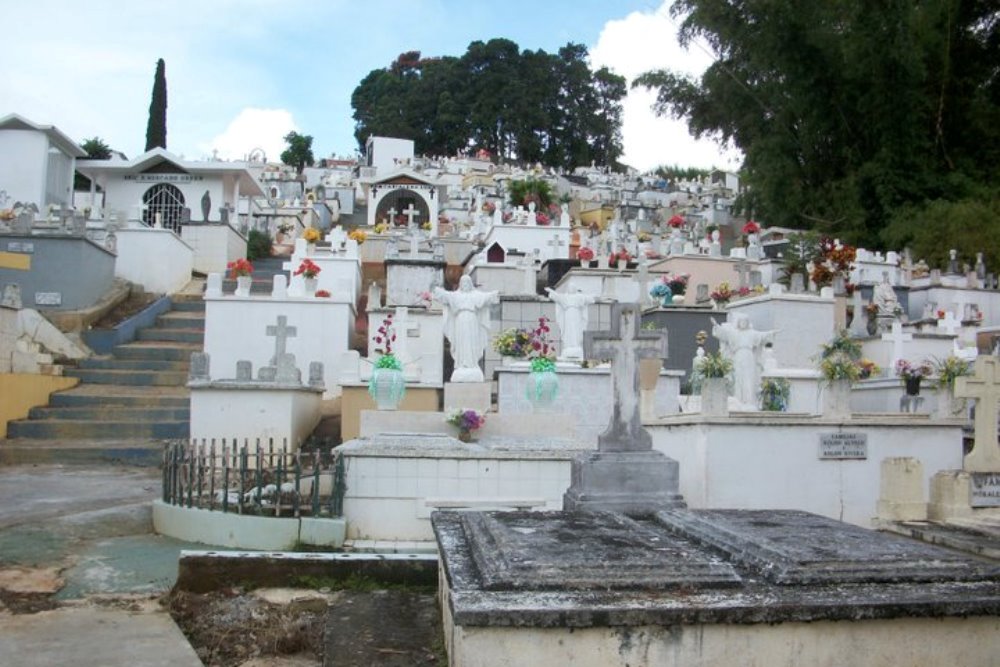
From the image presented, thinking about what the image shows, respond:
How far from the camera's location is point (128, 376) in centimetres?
1563

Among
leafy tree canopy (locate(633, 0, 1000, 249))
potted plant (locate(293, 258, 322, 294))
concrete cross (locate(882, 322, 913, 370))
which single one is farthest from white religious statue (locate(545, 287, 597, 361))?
leafy tree canopy (locate(633, 0, 1000, 249))

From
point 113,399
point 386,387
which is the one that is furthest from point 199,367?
point 386,387

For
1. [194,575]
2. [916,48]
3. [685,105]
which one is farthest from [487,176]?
[194,575]

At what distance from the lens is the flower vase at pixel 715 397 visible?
9.83 metres

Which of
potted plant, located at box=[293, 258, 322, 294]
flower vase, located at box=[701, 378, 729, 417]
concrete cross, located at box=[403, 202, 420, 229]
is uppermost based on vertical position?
concrete cross, located at box=[403, 202, 420, 229]

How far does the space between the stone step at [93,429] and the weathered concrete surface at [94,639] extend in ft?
26.6

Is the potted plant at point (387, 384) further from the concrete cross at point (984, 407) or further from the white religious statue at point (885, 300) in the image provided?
the white religious statue at point (885, 300)

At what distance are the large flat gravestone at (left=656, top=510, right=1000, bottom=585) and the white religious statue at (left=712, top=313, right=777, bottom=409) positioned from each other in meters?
7.21

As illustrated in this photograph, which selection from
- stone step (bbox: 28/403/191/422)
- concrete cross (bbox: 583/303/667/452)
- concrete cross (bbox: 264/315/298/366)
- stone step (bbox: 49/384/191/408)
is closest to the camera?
concrete cross (bbox: 583/303/667/452)

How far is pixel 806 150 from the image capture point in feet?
111

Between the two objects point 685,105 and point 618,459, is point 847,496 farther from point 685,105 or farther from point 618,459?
point 685,105

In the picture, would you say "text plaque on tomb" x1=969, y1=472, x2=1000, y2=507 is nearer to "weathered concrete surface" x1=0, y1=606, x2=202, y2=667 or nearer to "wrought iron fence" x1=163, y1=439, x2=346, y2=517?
"wrought iron fence" x1=163, y1=439, x2=346, y2=517

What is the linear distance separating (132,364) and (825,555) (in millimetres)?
14037

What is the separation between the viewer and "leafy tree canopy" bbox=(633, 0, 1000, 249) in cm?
2936
